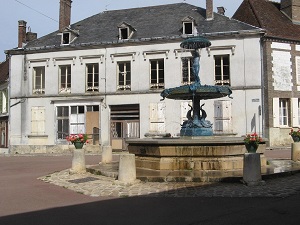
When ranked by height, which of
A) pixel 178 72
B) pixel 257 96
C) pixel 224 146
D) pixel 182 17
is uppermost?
pixel 182 17

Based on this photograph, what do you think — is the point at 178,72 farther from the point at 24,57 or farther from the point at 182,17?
the point at 24,57

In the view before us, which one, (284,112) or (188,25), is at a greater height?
(188,25)

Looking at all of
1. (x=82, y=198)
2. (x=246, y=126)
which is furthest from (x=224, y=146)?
(x=246, y=126)

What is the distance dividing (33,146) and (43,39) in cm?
828

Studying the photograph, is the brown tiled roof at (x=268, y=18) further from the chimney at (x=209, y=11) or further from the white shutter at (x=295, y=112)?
the white shutter at (x=295, y=112)

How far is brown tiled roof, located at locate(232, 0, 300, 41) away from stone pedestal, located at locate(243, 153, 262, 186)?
16.6 metres

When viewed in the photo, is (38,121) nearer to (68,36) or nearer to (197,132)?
(68,36)

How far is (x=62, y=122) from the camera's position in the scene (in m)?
25.3

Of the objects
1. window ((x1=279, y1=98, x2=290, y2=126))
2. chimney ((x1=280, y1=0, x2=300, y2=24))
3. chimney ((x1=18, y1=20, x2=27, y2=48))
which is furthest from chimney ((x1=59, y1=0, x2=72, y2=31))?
window ((x1=279, y1=98, x2=290, y2=126))

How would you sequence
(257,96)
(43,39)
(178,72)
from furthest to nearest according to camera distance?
(43,39)
(178,72)
(257,96)

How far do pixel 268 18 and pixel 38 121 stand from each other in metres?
17.6

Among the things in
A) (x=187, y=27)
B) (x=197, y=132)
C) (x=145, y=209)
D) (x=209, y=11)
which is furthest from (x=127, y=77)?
(x=145, y=209)

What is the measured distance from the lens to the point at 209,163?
368 inches

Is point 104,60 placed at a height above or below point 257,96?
above
